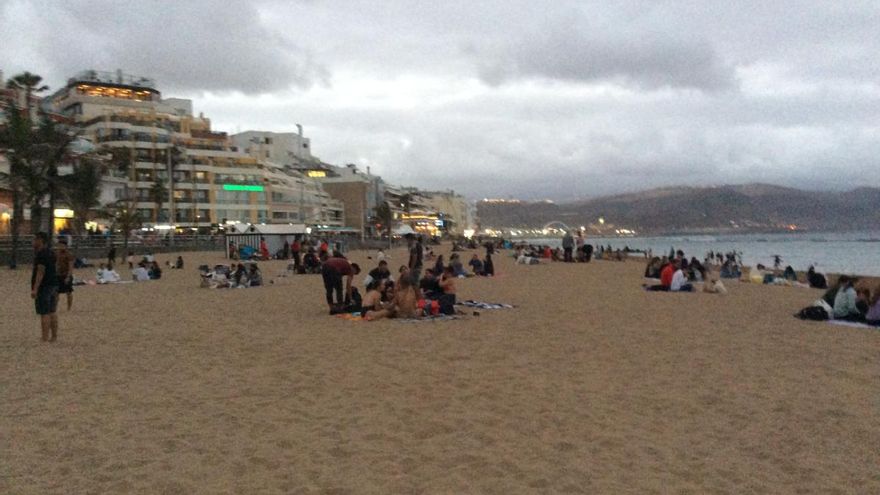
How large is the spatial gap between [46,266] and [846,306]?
12636 mm

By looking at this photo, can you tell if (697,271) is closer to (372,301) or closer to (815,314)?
(815,314)

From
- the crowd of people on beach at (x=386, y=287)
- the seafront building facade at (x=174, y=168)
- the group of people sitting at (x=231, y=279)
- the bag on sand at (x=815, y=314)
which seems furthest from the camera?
the seafront building facade at (x=174, y=168)

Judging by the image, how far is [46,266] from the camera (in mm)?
8836

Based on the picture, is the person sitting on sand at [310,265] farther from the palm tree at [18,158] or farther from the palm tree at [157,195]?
the palm tree at [157,195]

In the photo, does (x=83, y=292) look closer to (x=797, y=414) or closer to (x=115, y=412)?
(x=115, y=412)

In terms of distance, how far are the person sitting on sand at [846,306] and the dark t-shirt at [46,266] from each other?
12548 mm

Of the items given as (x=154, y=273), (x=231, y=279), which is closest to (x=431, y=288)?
(x=231, y=279)

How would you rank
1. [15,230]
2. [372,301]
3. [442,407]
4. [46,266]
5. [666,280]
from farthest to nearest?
[15,230]
[666,280]
[372,301]
[46,266]
[442,407]

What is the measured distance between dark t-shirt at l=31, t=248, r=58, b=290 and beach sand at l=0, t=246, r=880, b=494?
2.98 ft

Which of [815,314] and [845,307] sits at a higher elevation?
[845,307]

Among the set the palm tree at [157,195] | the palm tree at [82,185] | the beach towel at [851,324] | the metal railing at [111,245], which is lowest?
the beach towel at [851,324]

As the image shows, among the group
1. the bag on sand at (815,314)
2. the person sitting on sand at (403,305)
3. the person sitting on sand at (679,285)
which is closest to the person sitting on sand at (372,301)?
the person sitting on sand at (403,305)

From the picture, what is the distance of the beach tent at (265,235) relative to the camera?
36.4 m

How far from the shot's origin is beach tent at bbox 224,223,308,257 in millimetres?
36375
